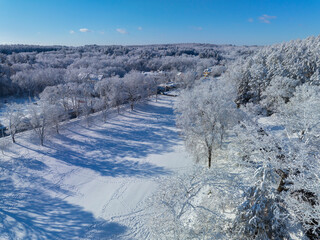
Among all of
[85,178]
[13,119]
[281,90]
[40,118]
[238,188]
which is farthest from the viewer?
[281,90]

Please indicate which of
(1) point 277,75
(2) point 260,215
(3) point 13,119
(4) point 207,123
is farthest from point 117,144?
(1) point 277,75

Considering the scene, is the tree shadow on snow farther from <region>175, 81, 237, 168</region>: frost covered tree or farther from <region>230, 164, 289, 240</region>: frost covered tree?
<region>230, 164, 289, 240</region>: frost covered tree

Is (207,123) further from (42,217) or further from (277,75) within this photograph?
(277,75)

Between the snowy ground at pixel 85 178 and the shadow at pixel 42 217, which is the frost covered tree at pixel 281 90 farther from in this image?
the shadow at pixel 42 217

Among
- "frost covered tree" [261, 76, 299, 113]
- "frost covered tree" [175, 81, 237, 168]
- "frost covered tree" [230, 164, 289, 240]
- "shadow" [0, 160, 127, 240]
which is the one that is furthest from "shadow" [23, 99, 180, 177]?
"frost covered tree" [261, 76, 299, 113]

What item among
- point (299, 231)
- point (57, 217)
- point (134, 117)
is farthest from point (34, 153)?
point (299, 231)

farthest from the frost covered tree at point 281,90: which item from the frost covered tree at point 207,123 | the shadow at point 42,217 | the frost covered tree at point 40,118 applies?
the frost covered tree at point 40,118
